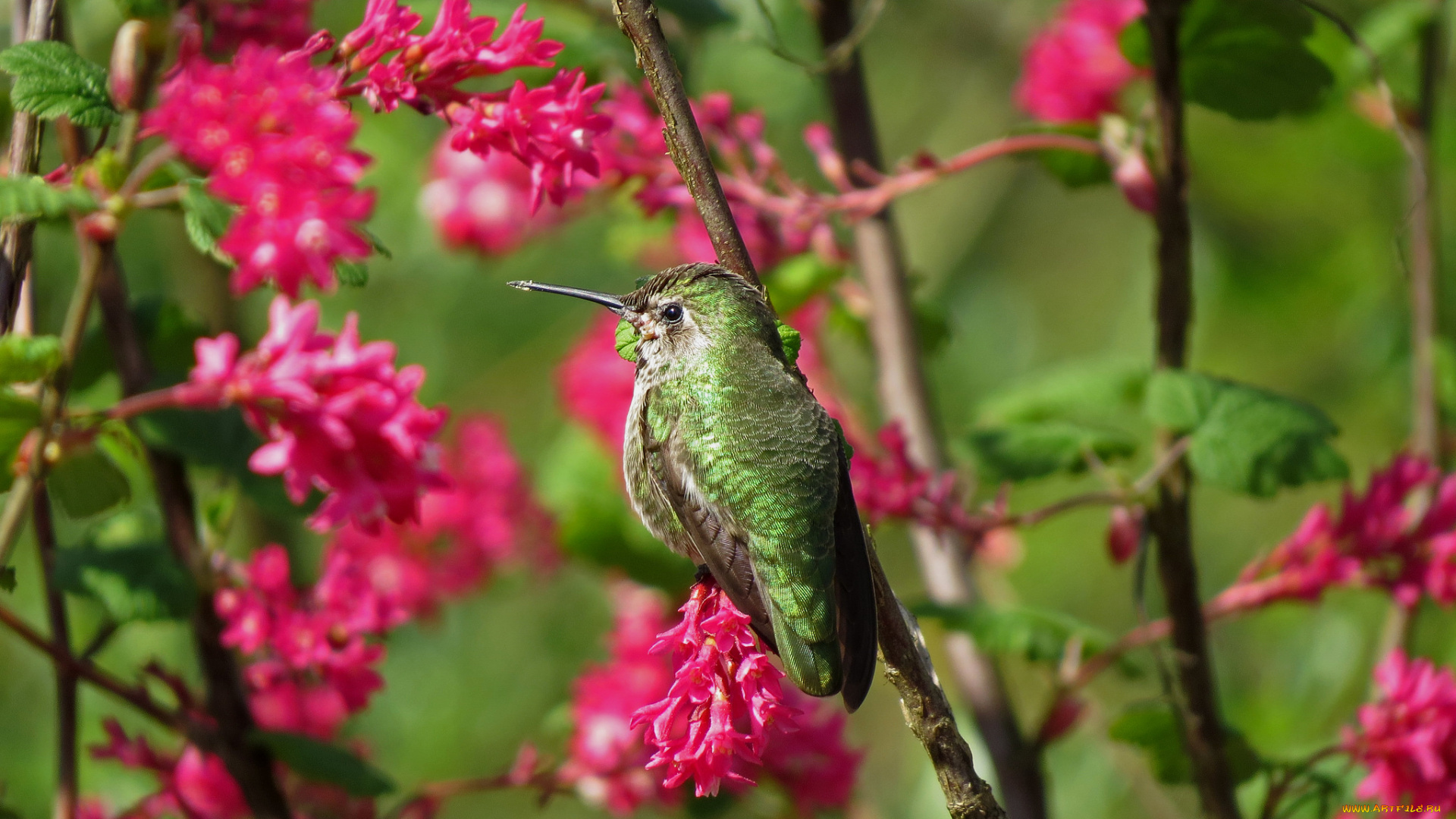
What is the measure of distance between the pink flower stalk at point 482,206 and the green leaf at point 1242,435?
1756 millimetres

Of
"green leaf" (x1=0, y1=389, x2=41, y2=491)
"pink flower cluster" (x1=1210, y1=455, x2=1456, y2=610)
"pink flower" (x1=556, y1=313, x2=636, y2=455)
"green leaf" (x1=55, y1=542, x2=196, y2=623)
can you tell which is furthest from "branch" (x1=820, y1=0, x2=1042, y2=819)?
"green leaf" (x1=0, y1=389, x2=41, y2=491)

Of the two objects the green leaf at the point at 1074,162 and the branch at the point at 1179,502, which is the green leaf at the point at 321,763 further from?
the green leaf at the point at 1074,162

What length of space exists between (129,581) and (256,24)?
68cm

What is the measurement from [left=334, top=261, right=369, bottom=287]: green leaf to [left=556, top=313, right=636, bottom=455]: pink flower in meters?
1.56

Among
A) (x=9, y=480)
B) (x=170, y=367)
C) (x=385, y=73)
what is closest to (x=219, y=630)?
(x=170, y=367)

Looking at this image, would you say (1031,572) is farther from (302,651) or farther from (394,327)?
(302,651)

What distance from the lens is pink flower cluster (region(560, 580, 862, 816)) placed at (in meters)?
1.32

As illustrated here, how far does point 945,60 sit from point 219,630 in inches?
133

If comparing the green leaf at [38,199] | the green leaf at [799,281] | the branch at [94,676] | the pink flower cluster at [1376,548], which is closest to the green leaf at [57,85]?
the green leaf at [38,199]

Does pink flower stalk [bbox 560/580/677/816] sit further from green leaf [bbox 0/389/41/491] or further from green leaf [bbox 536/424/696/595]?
green leaf [bbox 0/389/41/491]

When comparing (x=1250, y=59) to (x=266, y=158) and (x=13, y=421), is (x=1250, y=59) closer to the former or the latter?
(x=266, y=158)

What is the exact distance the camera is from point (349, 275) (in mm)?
1263

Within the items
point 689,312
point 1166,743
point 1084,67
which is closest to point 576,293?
point 689,312

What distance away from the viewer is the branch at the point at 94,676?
1.32 metres
